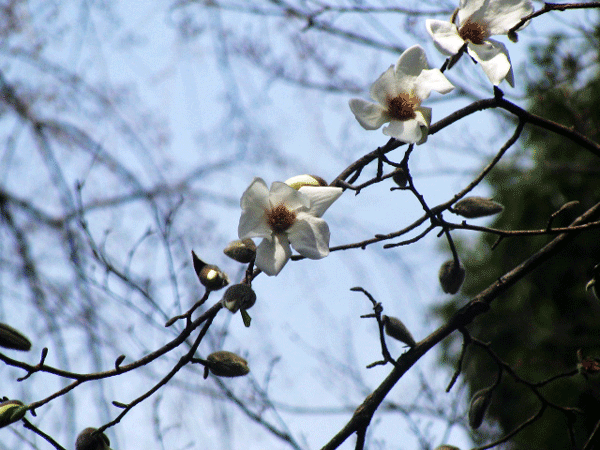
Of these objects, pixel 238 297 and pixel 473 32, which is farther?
pixel 473 32

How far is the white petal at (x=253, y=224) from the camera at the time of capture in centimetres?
80

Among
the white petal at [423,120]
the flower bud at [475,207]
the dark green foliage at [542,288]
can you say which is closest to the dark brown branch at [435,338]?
the flower bud at [475,207]

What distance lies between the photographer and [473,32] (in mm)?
902

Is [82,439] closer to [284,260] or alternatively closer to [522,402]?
[284,260]

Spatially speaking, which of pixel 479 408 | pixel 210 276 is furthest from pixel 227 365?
pixel 479 408

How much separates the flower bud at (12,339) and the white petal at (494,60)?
812mm

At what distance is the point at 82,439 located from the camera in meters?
0.86

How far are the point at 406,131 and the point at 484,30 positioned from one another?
266 millimetres

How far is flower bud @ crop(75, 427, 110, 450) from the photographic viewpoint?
2.81 ft

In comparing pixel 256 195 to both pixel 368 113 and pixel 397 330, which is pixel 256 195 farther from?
pixel 397 330

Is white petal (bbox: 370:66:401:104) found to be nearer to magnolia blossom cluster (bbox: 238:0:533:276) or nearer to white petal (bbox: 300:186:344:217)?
magnolia blossom cluster (bbox: 238:0:533:276)

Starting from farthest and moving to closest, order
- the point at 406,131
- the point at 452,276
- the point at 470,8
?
the point at 452,276
the point at 470,8
the point at 406,131

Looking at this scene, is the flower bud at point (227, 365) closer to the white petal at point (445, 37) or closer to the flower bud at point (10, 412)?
the flower bud at point (10, 412)

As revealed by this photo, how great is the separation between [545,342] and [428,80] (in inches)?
111
